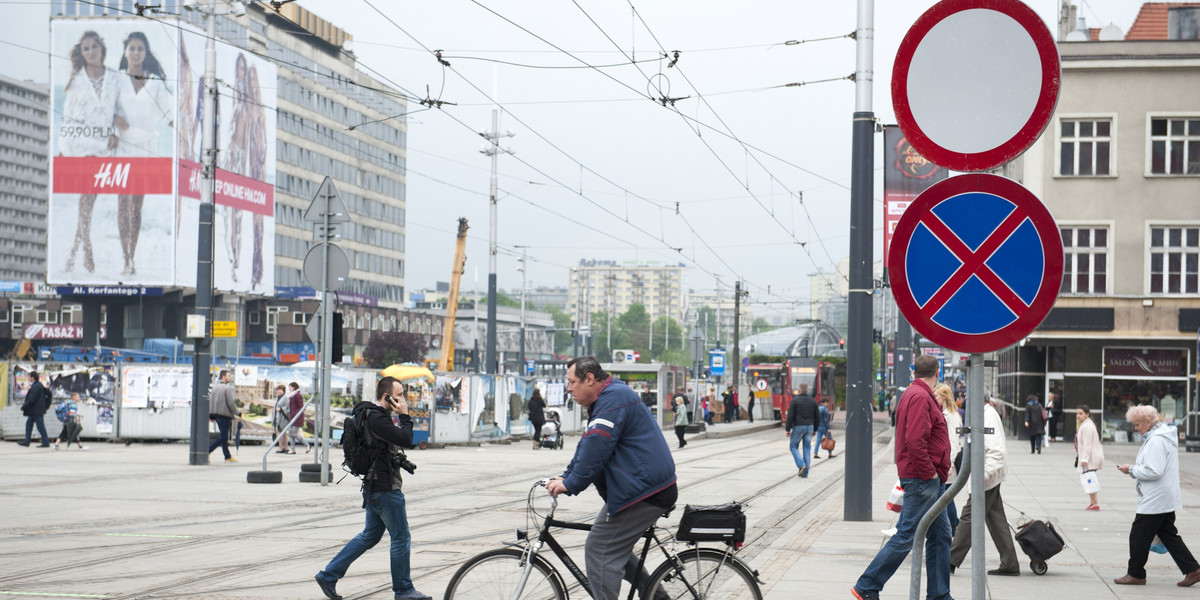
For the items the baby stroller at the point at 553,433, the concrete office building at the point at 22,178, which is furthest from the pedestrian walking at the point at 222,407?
the concrete office building at the point at 22,178

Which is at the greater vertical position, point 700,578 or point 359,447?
point 359,447

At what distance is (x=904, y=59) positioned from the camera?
4180mm

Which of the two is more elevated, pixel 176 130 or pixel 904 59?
pixel 176 130

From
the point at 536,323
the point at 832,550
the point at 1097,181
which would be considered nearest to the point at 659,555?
the point at 832,550

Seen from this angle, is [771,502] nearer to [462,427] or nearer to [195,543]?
[195,543]

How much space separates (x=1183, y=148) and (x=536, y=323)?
129 meters

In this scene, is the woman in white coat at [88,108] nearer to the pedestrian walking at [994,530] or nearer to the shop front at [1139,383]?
the shop front at [1139,383]

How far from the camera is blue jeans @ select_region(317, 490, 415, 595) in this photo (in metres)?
8.70

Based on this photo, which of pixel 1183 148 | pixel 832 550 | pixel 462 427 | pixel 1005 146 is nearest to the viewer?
pixel 1005 146

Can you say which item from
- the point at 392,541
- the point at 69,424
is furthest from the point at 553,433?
the point at 392,541

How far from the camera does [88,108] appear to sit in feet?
237

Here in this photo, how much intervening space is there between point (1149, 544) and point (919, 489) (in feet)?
9.49

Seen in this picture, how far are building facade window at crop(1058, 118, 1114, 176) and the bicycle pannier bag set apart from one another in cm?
3272

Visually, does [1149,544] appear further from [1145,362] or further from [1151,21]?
[1151,21]
